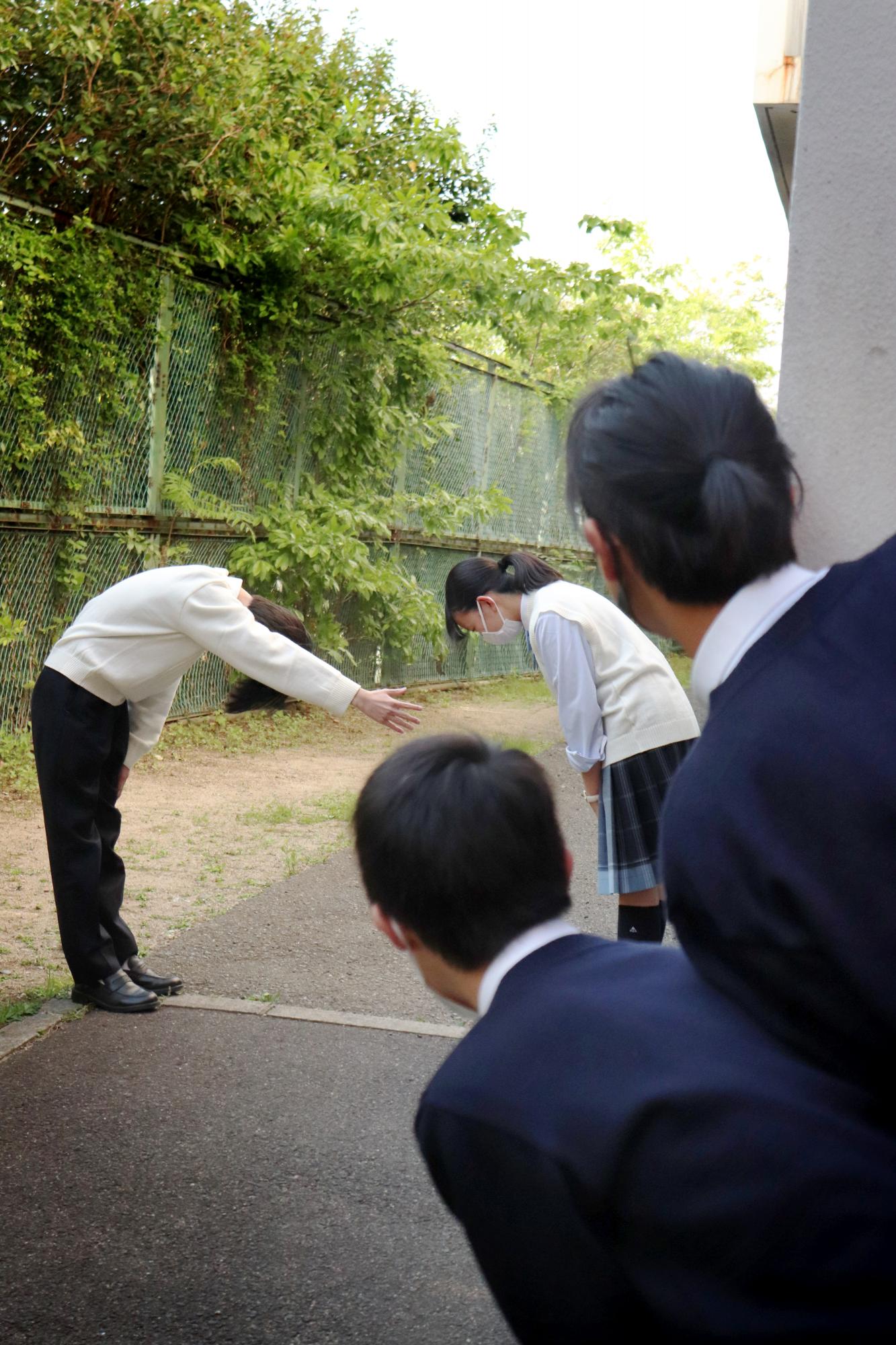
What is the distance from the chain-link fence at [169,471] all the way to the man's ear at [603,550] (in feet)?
18.7

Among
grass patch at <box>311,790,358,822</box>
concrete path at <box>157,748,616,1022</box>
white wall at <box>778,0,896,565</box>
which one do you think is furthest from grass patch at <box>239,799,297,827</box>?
white wall at <box>778,0,896,565</box>

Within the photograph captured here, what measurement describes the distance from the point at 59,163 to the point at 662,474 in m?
7.74

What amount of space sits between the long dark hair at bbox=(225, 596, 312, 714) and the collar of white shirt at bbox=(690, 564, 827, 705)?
3.08 meters

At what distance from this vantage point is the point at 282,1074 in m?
3.92

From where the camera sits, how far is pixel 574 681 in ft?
13.5

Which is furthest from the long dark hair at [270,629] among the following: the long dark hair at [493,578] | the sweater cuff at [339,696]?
the long dark hair at [493,578]

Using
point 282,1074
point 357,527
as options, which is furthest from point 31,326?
point 282,1074

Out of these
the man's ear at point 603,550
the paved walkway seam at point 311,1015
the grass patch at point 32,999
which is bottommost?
the paved walkway seam at point 311,1015

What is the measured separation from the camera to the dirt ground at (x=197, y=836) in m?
5.30

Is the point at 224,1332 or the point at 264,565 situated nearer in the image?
the point at 224,1332

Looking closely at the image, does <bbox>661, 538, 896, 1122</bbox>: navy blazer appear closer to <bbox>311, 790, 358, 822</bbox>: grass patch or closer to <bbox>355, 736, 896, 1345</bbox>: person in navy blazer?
<bbox>355, 736, 896, 1345</bbox>: person in navy blazer

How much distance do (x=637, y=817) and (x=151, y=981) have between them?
6.06 ft

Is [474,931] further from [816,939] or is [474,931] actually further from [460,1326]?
[460,1326]

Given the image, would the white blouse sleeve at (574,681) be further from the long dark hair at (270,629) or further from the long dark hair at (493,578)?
the long dark hair at (270,629)
